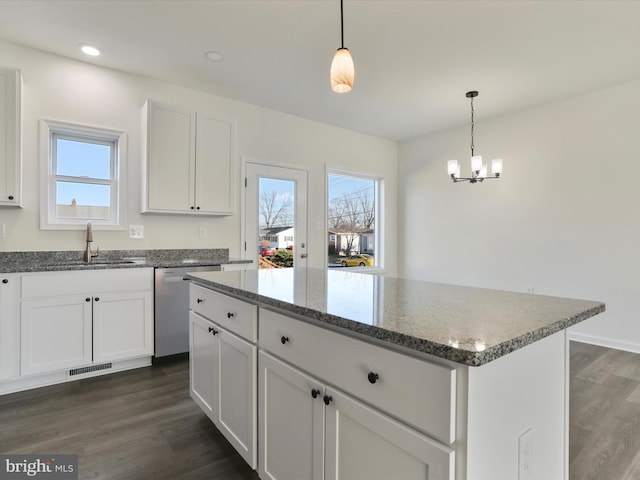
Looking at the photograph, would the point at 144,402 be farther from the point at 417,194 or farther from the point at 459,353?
the point at 417,194

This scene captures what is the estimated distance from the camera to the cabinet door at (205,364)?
69.6 inches

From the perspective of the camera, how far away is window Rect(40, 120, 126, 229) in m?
2.97

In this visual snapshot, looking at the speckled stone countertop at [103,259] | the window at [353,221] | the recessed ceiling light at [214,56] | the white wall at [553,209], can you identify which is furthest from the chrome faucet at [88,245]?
the white wall at [553,209]

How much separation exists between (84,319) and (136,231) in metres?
0.98

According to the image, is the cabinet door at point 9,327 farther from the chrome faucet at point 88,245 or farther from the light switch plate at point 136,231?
the light switch plate at point 136,231

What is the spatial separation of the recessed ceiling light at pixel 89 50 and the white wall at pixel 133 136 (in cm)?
22

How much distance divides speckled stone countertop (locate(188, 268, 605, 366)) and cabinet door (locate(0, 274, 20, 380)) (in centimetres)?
174

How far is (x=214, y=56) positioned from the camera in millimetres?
2947

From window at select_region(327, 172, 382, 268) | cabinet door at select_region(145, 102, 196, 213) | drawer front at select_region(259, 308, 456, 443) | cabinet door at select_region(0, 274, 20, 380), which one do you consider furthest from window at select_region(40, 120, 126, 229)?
drawer front at select_region(259, 308, 456, 443)

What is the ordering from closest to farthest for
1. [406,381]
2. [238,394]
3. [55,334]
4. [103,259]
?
[406,381]
[238,394]
[55,334]
[103,259]

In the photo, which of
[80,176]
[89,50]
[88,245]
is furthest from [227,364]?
[89,50]

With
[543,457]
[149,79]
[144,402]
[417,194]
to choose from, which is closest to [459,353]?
[543,457]

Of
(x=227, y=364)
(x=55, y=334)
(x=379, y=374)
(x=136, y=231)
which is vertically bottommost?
(x=55, y=334)

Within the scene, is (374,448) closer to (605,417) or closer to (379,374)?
(379,374)
